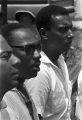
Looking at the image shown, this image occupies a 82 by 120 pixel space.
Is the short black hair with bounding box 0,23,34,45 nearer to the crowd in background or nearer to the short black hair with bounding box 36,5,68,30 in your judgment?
the crowd in background

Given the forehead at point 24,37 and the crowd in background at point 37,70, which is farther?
the forehead at point 24,37

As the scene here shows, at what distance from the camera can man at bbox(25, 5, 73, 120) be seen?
342cm

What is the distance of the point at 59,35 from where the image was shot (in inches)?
155

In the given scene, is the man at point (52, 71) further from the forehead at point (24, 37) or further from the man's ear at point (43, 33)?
the forehead at point (24, 37)

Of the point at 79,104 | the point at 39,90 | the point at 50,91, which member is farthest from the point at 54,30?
the point at 79,104

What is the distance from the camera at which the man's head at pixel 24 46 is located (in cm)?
319

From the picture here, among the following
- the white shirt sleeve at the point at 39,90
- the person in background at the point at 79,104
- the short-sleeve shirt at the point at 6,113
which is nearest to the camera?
the short-sleeve shirt at the point at 6,113

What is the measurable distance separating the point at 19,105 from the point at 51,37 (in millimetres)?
1137

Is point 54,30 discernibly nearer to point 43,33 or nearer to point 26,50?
point 43,33

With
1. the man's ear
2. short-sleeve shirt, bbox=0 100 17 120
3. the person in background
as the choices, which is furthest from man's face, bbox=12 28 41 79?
the person in background

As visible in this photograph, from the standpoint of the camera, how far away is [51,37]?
12.9 feet

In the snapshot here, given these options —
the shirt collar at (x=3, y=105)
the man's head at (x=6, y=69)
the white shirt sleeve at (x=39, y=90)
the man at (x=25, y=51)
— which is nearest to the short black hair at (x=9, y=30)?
the man at (x=25, y=51)

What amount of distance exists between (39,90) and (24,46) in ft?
1.22

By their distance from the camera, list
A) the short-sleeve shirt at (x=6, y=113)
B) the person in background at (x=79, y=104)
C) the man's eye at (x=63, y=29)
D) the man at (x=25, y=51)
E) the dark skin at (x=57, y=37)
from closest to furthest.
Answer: the short-sleeve shirt at (x=6, y=113), the man at (x=25, y=51), the dark skin at (x=57, y=37), the man's eye at (x=63, y=29), the person in background at (x=79, y=104)
